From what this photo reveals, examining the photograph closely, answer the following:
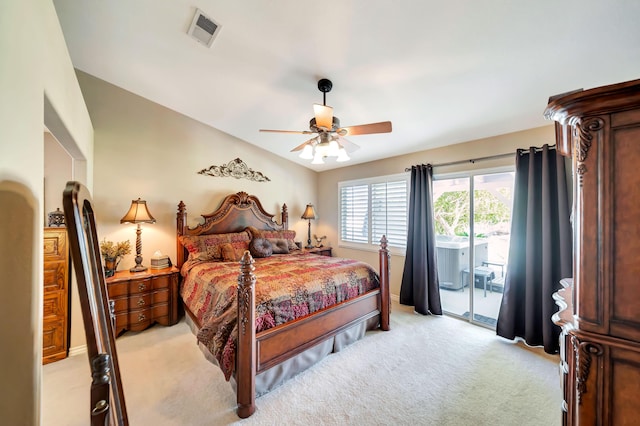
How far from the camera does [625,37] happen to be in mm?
1629

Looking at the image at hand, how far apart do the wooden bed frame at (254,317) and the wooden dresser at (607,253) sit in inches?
70.5

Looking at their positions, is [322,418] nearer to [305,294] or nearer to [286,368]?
[286,368]

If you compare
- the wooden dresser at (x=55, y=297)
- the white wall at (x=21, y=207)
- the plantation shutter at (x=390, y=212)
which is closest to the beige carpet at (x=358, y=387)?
the wooden dresser at (x=55, y=297)

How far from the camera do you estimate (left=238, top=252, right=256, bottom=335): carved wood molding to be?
1887 mm

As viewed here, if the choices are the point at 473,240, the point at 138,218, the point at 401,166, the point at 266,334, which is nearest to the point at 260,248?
the point at 138,218

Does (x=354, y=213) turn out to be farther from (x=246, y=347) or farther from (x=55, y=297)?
(x=55, y=297)

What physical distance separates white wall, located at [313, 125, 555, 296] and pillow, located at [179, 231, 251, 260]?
2.00 m

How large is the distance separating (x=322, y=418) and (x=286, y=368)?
1.70ft

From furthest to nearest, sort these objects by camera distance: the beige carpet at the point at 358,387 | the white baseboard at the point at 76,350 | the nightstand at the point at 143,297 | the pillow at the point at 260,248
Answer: the pillow at the point at 260,248, the nightstand at the point at 143,297, the white baseboard at the point at 76,350, the beige carpet at the point at 358,387

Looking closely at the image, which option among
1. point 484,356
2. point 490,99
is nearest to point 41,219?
point 490,99

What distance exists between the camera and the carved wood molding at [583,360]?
1.01 metres

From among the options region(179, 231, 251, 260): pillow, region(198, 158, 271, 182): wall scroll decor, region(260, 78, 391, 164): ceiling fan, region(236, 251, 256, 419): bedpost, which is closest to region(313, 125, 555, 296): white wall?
region(198, 158, 271, 182): wall scroll decor

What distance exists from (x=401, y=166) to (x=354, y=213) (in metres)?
1.28

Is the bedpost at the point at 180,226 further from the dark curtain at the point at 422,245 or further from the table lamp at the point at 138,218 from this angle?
the dark curtain at the point at 422,245
